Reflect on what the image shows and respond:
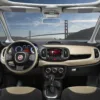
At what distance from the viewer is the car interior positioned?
140 inches

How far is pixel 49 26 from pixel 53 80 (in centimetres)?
207

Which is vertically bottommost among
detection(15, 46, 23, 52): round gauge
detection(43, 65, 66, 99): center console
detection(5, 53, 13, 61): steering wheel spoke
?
detection(43, 65, 66, 99): center console

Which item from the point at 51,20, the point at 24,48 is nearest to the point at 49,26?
the point at 51,20

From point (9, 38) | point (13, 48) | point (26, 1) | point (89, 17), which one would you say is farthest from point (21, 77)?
point (89, 17)

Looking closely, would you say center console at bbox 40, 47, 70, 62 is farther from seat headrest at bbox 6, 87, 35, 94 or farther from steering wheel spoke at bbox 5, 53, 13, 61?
seat headrest at bbox 6, 87, 35, 94

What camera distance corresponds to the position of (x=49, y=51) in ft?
13.7

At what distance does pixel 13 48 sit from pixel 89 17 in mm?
2620

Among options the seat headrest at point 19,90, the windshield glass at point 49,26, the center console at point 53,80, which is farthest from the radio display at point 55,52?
the windshield glass at point 49,26

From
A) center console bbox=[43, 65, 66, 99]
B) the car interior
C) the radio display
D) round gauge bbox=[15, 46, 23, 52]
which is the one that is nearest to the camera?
the car interior

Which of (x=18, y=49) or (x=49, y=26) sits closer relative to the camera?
(x=18, y=49)

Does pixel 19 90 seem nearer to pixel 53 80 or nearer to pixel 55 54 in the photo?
pixel 53 80

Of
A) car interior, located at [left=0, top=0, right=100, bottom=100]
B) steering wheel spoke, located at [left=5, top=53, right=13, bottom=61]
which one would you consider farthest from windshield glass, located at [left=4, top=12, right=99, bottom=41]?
steering wheel spoke, located at [left=5, top=53, right=13, bottom=61]

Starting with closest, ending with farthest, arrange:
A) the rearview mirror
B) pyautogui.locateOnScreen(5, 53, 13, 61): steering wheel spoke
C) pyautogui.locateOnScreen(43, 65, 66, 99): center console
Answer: pyautogui.locateOnScreen(5, 53, 13, 61): steering wheel spoke → pyautogui.locateOnScreen(43, 65, 66, 99): center console → the rearview mirror

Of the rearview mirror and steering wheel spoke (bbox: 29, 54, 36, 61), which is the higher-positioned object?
the rearview mirror
